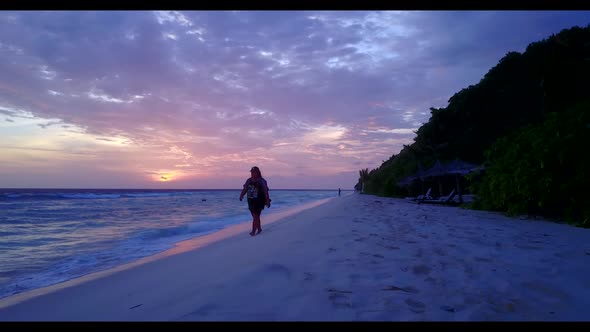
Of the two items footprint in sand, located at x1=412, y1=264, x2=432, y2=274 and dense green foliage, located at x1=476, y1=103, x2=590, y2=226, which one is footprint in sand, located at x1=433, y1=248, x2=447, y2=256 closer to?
footprint in sand, located at x1=412, y1=264, x2=432, y2=274

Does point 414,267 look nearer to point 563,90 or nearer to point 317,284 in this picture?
point 317,284

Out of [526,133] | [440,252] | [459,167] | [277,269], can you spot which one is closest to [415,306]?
[277,269]

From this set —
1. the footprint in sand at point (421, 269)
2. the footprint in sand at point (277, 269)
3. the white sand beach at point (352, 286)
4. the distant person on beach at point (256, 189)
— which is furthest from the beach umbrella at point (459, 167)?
the footprint in sand at point (277, 269)

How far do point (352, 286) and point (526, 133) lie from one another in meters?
9.90

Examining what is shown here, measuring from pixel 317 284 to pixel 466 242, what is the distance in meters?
3.28

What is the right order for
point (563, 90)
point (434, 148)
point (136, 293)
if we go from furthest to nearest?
point (434, 148)
point (563, 90)
point (136, 293)

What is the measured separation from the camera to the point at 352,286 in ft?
9.93

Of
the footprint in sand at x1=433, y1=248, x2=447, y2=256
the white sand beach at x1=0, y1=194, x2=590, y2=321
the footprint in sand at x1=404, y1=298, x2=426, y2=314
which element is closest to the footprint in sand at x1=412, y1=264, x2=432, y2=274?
the white sand beach at x1=0, y1=194, x2=590, y2=321

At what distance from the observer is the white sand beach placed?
248cm

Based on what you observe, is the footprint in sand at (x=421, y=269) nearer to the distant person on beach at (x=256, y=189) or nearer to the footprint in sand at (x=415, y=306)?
the footprint in sand at (x=415, y=306)

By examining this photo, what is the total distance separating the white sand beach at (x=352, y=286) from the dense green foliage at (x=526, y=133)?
13.0 ft

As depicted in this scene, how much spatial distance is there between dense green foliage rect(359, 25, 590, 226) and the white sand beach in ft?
13.0

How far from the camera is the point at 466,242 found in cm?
517

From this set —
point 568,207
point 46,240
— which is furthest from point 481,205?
point 46,240
